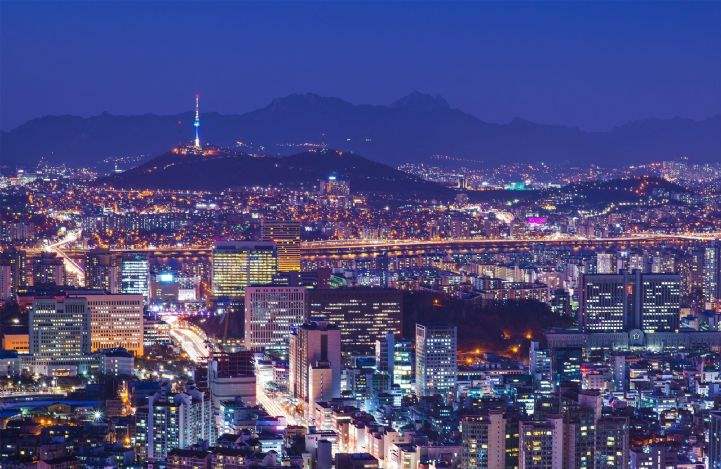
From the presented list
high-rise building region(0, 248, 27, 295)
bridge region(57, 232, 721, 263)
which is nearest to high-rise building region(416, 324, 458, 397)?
high-rise building region(0, 248, 27, 295)

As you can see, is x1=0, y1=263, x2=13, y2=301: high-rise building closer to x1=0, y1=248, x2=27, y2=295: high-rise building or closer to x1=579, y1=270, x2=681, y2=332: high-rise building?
x1=0, y1=248, x2=27, y2=295: high-rise building

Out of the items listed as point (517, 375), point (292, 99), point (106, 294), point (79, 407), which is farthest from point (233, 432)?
point (292, 99)

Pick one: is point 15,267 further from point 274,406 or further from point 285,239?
point 274,406

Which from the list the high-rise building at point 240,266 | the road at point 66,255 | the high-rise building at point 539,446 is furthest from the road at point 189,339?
the high-rise building at point 539,446

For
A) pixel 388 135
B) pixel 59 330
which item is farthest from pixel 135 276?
pixel 388 135

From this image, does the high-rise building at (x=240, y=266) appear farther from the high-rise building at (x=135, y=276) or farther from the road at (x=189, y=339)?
the road at (x=189, y=339)
